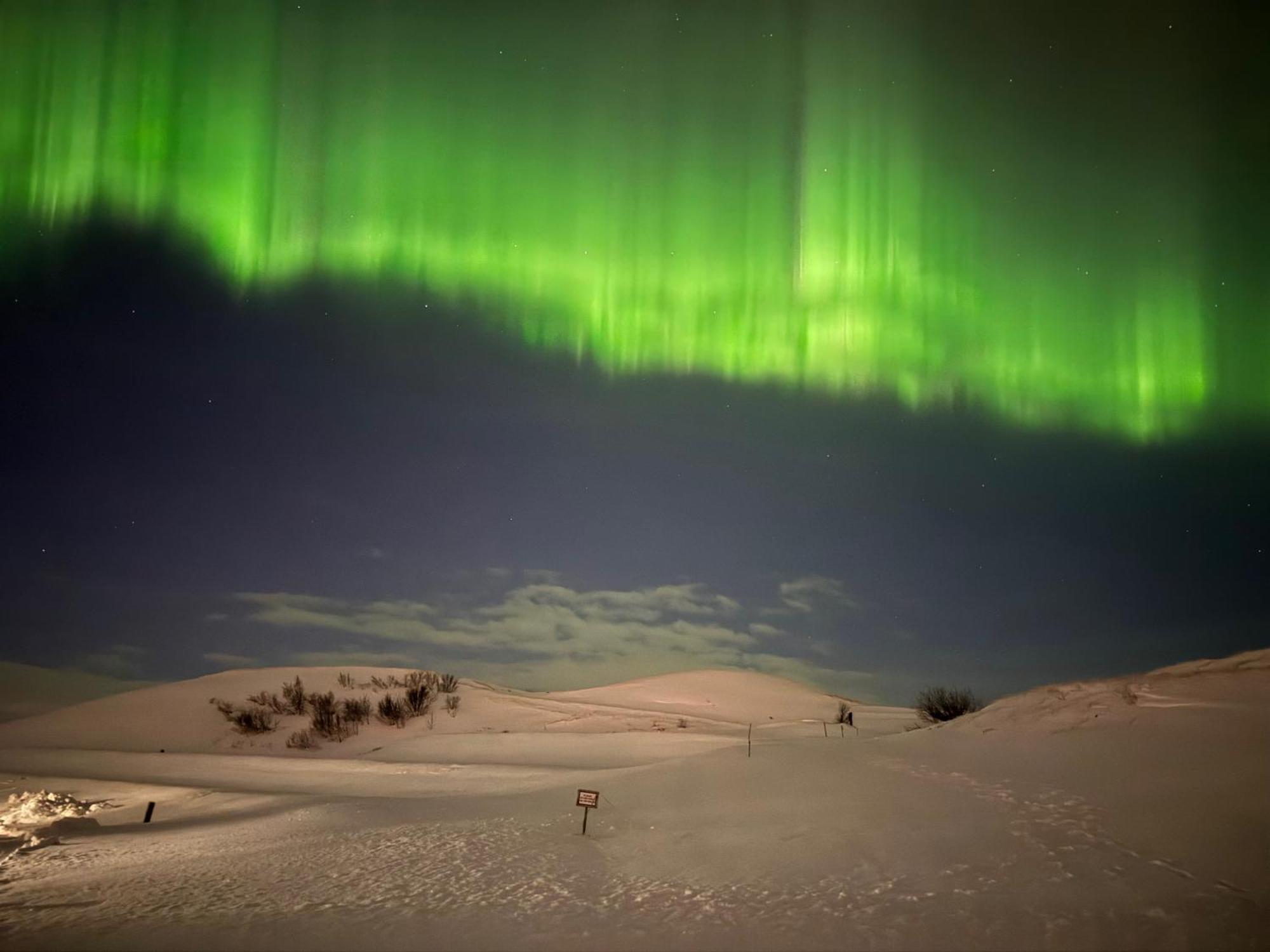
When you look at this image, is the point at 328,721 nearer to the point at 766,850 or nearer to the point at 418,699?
the point at 418,699

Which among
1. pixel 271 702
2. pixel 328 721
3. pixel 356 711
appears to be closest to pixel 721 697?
pixel 356 711

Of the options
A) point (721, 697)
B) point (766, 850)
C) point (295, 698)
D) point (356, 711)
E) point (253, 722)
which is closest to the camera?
point (766, 850)

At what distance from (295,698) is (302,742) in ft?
21.2

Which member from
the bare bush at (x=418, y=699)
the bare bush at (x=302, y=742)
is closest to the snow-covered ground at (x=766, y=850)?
the bare bush at (x=302, y=742)

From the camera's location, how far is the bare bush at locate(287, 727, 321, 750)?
31.8 metres

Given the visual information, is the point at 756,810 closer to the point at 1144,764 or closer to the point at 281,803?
the point at 1144,764

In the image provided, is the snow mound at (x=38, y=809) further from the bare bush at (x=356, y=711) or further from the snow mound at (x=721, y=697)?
the snow mound at (x=721, y=697)

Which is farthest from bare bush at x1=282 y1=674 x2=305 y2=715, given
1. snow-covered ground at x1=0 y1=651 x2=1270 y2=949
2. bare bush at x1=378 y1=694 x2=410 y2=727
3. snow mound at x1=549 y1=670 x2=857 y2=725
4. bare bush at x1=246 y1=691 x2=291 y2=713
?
snow-covered ground at x1=0 y1=651 x2=1270 y2=949

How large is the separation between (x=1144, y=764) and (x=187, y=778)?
21.9 metres

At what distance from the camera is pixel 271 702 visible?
1513 inches

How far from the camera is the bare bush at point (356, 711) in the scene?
35.2 m

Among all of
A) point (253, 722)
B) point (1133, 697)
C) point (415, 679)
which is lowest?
point (253, 722)

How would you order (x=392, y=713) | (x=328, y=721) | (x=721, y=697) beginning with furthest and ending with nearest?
(x=721, y=697) → (x=392, y=713) → (x=328, y=721)

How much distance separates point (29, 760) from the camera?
26828mm
